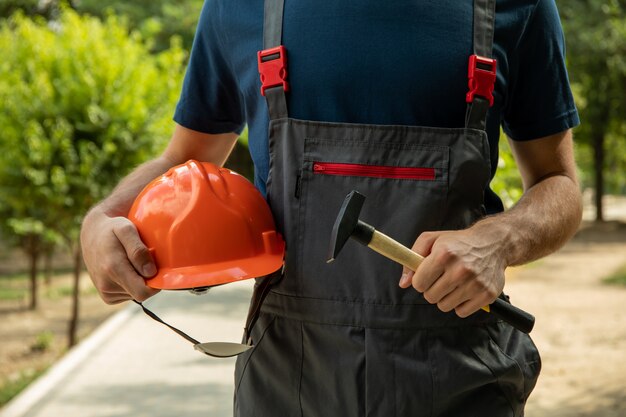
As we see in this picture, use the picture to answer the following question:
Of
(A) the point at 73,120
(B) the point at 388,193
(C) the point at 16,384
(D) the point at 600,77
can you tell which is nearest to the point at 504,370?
(B) the point at 388,193

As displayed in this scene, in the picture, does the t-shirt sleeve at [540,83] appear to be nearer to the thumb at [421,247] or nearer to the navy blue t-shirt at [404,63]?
the navy blue t-shirt at [404,63]

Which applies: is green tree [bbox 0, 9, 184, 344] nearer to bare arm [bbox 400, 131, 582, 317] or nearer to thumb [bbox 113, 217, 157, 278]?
thumb [bbox 113, 217, 157, 278]

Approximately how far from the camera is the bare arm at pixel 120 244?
4.99 ft

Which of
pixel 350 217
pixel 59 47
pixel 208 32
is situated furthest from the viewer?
pixel 59 47

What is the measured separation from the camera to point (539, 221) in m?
1.54

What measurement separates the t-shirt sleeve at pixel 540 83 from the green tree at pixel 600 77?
8531 millimetres

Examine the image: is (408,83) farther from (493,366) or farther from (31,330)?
(31,330)

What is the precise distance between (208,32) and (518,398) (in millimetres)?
973

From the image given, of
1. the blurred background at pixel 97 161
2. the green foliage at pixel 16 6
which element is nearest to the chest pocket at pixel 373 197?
the blurred background at pixel 97 161

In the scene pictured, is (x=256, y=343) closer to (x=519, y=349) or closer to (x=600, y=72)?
(x=519, y=349)

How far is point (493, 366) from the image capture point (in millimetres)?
1531

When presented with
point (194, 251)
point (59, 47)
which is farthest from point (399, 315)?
point (59, 47)

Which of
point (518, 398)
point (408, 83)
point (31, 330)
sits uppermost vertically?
point (408, 83)

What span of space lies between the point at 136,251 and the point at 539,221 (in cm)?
73
